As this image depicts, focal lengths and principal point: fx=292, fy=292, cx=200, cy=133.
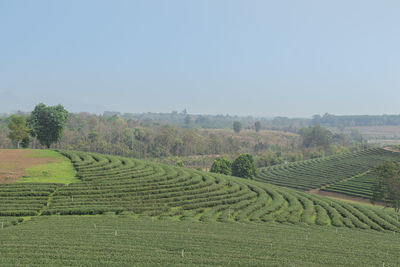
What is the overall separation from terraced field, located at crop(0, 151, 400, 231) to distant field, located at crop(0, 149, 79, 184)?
2.54 meters

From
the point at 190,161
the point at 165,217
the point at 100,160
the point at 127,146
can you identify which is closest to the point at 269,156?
the point at 190,161

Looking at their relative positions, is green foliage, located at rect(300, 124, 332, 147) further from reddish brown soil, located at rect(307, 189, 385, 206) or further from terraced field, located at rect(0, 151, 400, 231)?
terraced field, located at rect(0, 151, 400, 231)

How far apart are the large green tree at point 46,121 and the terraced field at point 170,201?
2757 cm

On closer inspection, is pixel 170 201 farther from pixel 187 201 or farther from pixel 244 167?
pixel 244 167

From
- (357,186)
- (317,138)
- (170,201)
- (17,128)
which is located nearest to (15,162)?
(17,128)

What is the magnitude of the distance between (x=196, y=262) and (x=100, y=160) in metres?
43.3

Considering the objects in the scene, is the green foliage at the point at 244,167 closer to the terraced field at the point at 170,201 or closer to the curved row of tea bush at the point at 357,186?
the curved row of tea bush at the point at 357,186

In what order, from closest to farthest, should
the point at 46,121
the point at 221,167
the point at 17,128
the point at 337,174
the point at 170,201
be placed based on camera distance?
the point at 170,201 → the point at 17,128 → the point at 46,121 → the point at 337,174 → the point at 221,167

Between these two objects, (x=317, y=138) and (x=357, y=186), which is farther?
(x=317, y=138)

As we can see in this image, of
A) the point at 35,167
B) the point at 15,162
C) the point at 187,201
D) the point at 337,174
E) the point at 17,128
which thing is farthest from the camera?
the point at 337,174

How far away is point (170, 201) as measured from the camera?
132 ft

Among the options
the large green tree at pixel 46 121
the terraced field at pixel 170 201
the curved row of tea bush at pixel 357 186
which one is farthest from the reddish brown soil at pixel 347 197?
the large green tree at pixel 46 121

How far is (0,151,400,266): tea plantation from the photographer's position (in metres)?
19.9

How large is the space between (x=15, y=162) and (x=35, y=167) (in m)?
5.57
